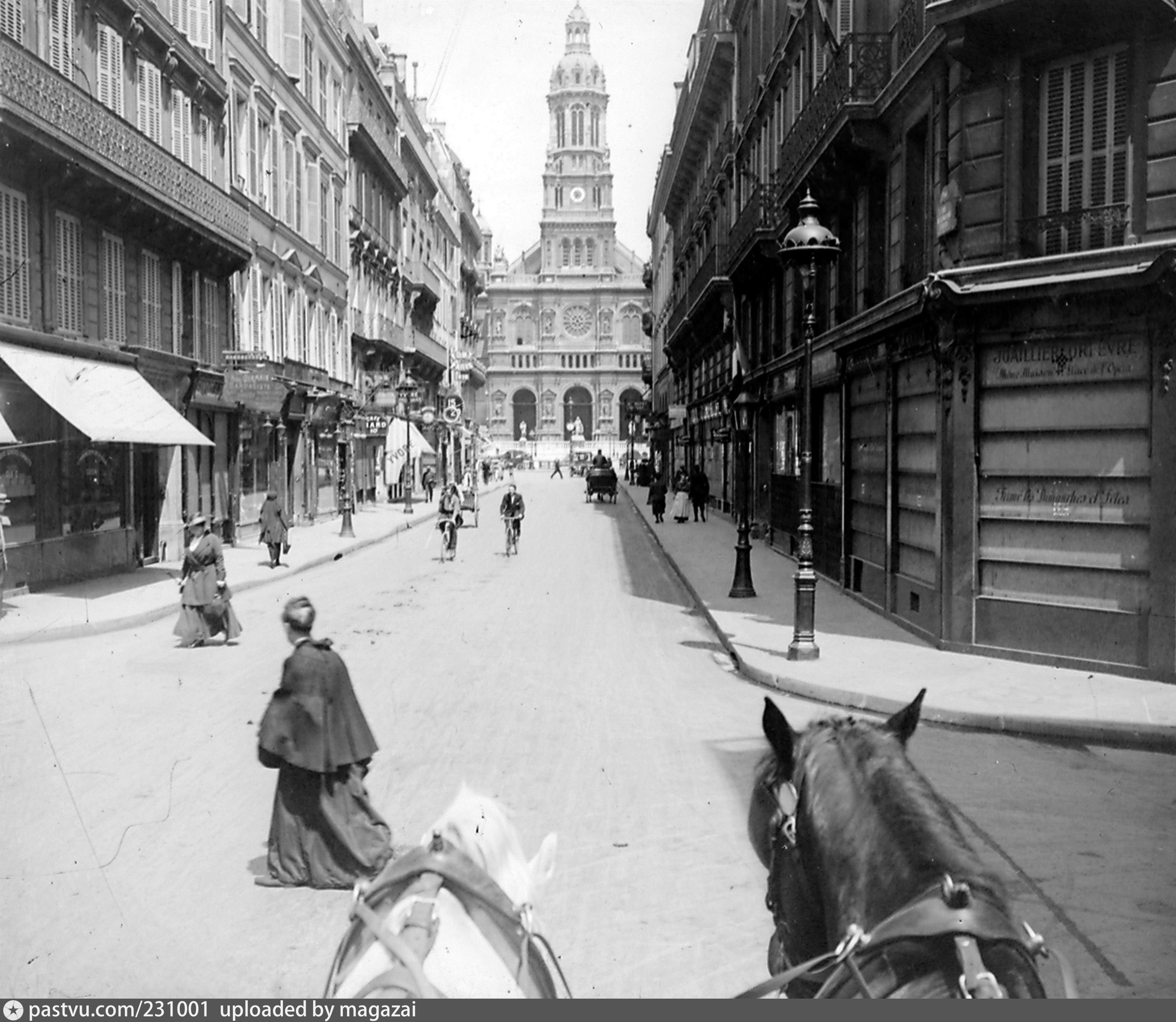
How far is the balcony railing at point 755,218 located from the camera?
23.5 m

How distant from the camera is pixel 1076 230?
1181cm

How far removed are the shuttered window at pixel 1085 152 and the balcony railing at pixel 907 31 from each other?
2.24m

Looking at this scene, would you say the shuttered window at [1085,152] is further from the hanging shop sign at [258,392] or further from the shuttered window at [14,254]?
the shuttered window at [14,254]

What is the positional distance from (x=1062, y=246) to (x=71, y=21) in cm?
1302

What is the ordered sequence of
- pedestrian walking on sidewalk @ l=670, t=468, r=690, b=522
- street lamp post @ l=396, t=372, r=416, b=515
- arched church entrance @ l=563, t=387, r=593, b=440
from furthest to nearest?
arched church entrance @ l=563, t=387, r=593, b=440 < pedestrian walking on sidewalk @ l=670, t=468, r=690, b=522 < street lamp post @ l=396, t=372, r=416, b=515

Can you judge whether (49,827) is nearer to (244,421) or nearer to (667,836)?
(667,836)

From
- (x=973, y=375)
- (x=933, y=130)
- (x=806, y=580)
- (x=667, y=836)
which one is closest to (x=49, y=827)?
(x=667, y=836)

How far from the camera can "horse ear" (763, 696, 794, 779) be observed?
299 cm

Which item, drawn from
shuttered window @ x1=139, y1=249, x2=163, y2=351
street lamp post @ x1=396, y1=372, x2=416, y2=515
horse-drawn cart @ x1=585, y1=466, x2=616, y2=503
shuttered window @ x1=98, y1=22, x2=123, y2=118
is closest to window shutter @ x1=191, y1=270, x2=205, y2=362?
shuttered window @ x1=139, y1=249, x2=163, y2=351

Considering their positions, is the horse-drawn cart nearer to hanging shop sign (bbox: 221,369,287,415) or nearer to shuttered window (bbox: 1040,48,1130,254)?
hanging shop sign (bbox: 221,369,287,415)

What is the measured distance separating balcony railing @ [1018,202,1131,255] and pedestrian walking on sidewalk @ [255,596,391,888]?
30.3 feet

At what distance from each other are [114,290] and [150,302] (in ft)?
5.66

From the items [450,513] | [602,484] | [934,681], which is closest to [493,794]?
[934,681]

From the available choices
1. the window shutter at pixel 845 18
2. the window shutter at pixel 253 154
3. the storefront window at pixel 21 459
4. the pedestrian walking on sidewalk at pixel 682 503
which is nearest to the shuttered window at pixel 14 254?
the storefront window at pixel 21 459
